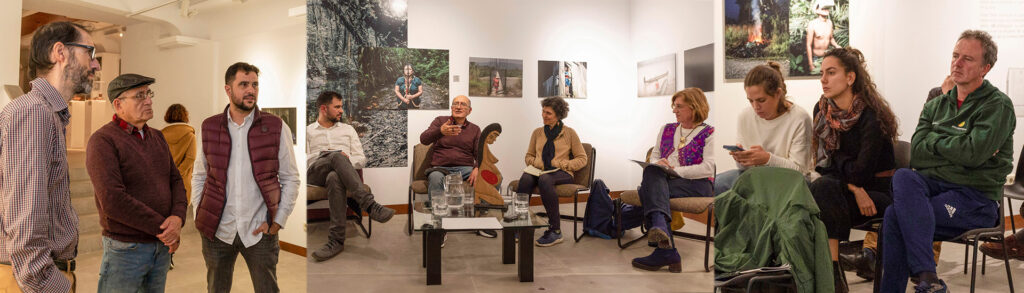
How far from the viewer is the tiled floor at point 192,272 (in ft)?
7.72

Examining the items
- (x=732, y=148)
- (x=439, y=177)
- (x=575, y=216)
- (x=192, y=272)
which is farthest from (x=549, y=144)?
(x=192, y=272)

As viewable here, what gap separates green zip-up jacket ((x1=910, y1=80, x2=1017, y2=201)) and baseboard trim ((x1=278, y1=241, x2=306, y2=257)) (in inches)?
122

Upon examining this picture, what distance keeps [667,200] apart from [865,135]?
1136 millimetres

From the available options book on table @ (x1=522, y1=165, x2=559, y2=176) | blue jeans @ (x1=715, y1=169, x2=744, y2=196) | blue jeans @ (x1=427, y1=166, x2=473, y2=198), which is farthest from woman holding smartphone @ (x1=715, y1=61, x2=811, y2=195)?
blue jeans @ (x1=427, y1=166, x2=473, y2=198)

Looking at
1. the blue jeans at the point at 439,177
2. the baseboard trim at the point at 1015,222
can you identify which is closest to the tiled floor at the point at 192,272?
the blue jeans at the point at 439,177

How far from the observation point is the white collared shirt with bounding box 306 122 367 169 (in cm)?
222

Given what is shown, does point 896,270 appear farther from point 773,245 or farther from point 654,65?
point 654,65

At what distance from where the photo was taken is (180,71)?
2482mm

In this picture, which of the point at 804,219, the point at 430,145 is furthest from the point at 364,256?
the point at 804,219

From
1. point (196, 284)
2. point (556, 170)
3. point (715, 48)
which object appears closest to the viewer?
point (556, 170)

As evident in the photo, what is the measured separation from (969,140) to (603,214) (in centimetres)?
201

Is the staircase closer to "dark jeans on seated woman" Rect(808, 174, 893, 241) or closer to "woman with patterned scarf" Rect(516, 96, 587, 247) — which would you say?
"woman with patterned scarf" Rect(516, 96, 587, 247)

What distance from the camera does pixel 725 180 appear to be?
8.93ft

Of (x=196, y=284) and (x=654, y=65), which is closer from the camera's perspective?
(x=654, y=65)
